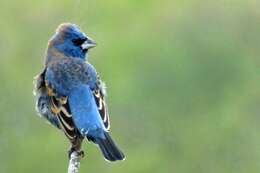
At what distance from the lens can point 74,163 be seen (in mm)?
11984

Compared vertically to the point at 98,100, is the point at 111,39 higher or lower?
higher

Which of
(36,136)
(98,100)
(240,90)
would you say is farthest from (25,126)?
(98,100)

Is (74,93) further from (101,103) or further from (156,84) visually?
(156,84)

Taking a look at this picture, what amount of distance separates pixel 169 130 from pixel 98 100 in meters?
6.04

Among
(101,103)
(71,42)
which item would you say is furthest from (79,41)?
(101,103)

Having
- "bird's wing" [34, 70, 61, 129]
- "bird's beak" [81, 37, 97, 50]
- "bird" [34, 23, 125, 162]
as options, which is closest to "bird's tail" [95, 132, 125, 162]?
"bird" [34, 23, 125, 162]

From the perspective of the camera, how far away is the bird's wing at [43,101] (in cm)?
1388

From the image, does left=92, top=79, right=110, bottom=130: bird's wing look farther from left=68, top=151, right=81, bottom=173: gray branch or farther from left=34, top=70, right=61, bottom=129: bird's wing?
left=68, top=151, right=81, bottom=173: gray branch

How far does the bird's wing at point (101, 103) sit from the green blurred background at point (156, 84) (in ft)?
12.5

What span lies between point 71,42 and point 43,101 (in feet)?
1.86

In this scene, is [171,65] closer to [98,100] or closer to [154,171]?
[154,171]

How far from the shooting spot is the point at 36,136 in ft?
64.4

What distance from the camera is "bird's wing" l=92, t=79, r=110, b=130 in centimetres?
1357

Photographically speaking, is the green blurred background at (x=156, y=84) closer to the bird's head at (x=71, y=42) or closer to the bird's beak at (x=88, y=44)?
the bird's head at (x=71, y=42)
